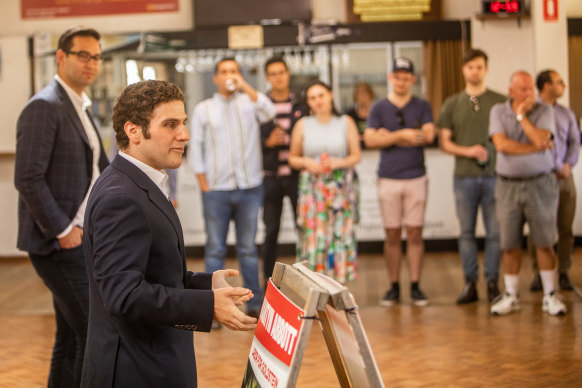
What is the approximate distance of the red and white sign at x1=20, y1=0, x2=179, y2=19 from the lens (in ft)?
29.4

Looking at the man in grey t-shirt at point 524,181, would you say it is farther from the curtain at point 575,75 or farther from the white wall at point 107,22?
the white wall at point 107,22

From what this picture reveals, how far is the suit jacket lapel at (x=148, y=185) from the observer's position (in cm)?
215

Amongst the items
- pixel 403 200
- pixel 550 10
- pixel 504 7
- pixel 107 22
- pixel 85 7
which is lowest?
pixel 403 200

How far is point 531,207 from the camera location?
5.58 m

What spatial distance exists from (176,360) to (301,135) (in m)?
3.93

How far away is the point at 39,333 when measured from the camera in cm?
566

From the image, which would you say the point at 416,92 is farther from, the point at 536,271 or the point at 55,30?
the point at 55,30

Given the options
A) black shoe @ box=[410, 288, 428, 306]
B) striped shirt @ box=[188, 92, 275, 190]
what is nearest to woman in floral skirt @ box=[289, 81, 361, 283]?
striped shirt @ box=[188, 92, 275, 190]

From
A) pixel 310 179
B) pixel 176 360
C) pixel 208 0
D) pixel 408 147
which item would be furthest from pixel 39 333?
pixel 208 0

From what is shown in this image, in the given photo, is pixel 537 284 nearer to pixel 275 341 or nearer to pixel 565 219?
pixel 565 219

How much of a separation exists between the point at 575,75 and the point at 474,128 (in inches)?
63.3

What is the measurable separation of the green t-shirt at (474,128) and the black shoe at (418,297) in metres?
0.96

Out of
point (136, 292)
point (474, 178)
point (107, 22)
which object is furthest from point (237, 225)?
point (107, 22)

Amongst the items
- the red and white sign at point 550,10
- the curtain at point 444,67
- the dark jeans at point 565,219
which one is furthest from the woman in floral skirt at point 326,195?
the curtain at point 444,67
